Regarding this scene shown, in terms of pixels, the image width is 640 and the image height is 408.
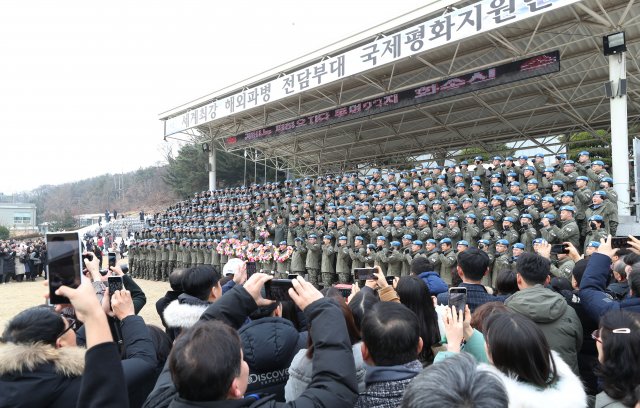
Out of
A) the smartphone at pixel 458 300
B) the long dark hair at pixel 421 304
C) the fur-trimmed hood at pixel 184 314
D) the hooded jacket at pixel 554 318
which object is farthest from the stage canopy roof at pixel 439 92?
the fur-trimmed hood at pixel 184 314

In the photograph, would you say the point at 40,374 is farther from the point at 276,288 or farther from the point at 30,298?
the point at 30,298

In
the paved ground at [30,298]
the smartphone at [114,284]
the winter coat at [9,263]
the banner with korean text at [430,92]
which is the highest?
the banner with korean text at [430,92]

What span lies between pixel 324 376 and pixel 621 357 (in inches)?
42.1

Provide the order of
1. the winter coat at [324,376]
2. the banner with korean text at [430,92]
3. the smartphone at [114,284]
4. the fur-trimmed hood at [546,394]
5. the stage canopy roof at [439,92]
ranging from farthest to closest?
the banner with korean text at [430,92]
the stage canopy roof at [439,92]
the smartphone at [114,284]
the fur-trimmed hood at [546,394]
the winter coat at [324,376]

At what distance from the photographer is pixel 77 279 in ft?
6.33

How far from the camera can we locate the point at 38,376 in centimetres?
150

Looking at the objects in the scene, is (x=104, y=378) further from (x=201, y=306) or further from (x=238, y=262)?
(x=238, y=262)

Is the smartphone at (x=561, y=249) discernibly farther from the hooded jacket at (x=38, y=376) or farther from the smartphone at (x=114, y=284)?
the hooded jacket at (x=38, y=376)

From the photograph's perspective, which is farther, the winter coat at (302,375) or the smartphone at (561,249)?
the smartphone at (561,249)

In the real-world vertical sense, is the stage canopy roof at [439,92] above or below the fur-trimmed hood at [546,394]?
above

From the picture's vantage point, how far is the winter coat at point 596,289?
239cm

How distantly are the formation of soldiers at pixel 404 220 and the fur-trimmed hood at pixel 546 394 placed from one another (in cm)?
379

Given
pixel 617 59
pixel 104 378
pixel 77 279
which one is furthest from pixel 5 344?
pixel 617 59

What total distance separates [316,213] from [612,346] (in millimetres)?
10086
